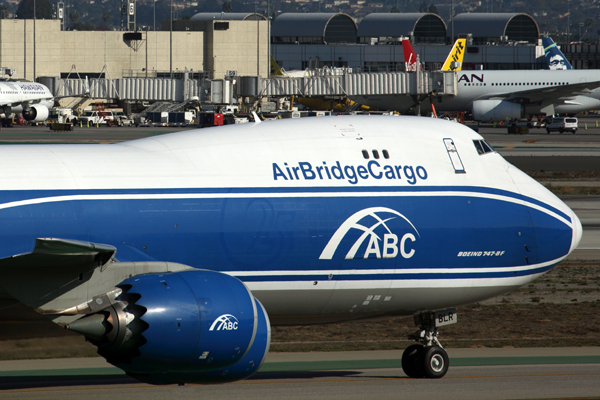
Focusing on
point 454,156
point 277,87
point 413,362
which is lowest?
point 413,362

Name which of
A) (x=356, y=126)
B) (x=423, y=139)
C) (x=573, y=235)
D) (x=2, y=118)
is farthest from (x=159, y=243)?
(x=2, y=118)

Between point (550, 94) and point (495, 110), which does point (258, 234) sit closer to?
point (495, 110)

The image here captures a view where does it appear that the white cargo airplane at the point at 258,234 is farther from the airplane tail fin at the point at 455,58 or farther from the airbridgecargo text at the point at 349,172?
the airplane tail fin at the point at 455,58

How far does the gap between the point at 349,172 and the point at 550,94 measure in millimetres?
98136

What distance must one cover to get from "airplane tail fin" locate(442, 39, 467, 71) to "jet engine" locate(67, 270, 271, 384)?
115658 millimetres

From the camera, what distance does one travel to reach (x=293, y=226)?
13.0 m

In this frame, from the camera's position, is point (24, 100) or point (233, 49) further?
point (233, 49)

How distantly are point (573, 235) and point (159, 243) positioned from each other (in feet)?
26.9

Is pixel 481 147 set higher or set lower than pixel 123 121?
lower

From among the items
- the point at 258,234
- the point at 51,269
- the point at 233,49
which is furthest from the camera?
the point at 233,49

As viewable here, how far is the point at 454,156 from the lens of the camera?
14.8m

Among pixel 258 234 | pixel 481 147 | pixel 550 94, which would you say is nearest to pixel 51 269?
pixel 258 234

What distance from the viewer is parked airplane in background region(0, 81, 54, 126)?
107 metres

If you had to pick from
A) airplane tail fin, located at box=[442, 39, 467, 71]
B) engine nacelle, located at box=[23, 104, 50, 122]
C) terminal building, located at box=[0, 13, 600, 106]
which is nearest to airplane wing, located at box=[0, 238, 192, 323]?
engine nacelle, located at box=[23, 104, 50, 122]
